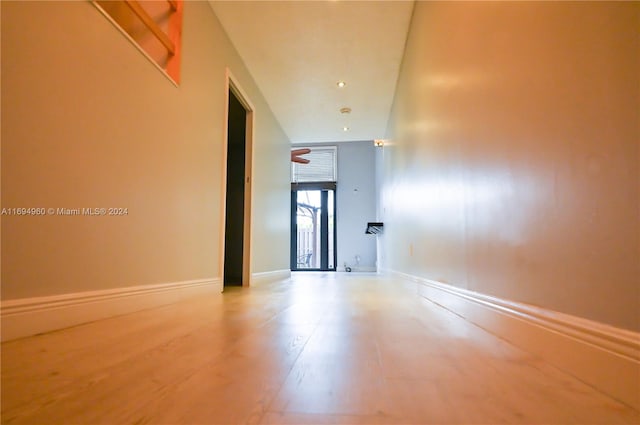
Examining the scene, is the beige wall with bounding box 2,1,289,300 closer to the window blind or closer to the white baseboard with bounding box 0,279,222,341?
the white baseboard with bounding box 0,279,222,341

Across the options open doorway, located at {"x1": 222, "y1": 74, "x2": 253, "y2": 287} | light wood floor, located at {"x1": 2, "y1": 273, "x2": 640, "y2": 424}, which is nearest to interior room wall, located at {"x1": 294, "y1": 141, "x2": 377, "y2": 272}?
open doorway, located at {"x1": 222, "y1": 74, "x2": 253, "y2": 287}

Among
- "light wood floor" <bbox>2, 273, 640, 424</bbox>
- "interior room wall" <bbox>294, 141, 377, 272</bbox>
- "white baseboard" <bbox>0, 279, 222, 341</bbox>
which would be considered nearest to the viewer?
"light wood floor" <bbox>2, 273, 640, 424</bbox>

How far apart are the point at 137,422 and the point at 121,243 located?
1365 mm

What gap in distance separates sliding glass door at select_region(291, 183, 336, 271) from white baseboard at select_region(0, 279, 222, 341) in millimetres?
6208

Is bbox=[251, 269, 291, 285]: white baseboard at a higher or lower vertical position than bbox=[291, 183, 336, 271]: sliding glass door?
lower

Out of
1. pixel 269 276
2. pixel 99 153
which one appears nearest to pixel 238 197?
pixel 269 276

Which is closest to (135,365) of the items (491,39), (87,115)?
(87,115)

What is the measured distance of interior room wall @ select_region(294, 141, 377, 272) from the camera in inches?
314

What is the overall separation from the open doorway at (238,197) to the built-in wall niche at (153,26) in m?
1.24

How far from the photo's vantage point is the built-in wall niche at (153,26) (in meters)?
1.79

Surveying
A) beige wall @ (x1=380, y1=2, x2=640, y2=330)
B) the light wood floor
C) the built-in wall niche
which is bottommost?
the light wood floor

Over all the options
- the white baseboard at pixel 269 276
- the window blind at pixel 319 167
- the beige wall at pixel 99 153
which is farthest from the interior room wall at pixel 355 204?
the beige wall at pixel 99 153

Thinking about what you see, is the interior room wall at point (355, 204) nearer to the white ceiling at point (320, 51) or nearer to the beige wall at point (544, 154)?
the white ceiling at point (320, 51)

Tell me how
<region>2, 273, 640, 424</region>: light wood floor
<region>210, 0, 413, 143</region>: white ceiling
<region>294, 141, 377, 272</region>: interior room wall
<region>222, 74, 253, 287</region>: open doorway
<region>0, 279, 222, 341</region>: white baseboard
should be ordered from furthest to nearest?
<region>294, 141, 377, 272</region>: interior room wall, <region>222, 74, 253, 287</region>: open doorway, <region>210, 0, 413, 143</region>: white ceiling, <region>0, 279, 222, 341</region>: white baseboard, <region>2, 273, 640, 424</region>: light wood floor
